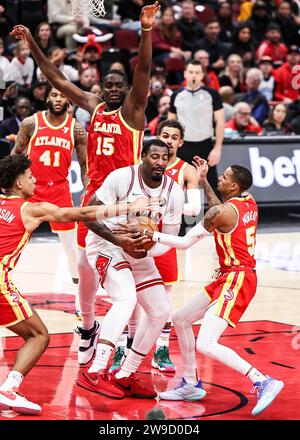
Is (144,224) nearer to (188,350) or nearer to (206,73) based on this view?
(188,350)

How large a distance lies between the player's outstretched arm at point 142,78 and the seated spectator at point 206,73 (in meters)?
9.61

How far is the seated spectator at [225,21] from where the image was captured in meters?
20.2

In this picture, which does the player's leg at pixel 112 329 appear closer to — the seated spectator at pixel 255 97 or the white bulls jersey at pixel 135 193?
the white bulls jersey at pixel 135 193

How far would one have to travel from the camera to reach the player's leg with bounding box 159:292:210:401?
6945 mm

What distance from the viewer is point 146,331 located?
7145 millimetres

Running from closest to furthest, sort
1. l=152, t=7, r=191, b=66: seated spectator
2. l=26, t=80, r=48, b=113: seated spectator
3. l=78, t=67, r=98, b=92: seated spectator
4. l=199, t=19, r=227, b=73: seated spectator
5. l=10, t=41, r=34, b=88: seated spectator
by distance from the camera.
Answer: l=26, t=80, r=48, b=113: seated spectator → l=78, t=67, r=98, b=92: seated spectator → l=10, t=41, r=34, b=88: seated spectator → l=152, t=7, r=191, b=66: seated spectator → l=199, t=19, r=227, b=73: seated spectator

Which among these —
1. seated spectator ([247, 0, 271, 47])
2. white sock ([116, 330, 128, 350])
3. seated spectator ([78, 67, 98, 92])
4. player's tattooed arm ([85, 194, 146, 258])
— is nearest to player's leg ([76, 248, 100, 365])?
white sock ([116, 330, 128, 350])

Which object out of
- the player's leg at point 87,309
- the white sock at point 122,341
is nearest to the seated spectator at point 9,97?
the player's leg at point 87,309

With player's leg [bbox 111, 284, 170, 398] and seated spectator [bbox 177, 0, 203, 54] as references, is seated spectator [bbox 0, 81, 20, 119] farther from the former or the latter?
player's leg [bbox 111, 284, 170, 398]

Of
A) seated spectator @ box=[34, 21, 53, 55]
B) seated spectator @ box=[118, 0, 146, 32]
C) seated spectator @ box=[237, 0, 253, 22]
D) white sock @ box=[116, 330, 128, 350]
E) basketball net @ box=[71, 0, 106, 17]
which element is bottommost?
white sock @ box=[116, 330, 128, 350]

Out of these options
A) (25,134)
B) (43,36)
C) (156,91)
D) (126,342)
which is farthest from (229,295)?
(43,36)

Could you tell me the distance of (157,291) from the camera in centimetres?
718

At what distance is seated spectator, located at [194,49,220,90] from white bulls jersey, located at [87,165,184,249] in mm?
10074

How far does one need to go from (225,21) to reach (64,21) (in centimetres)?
395
